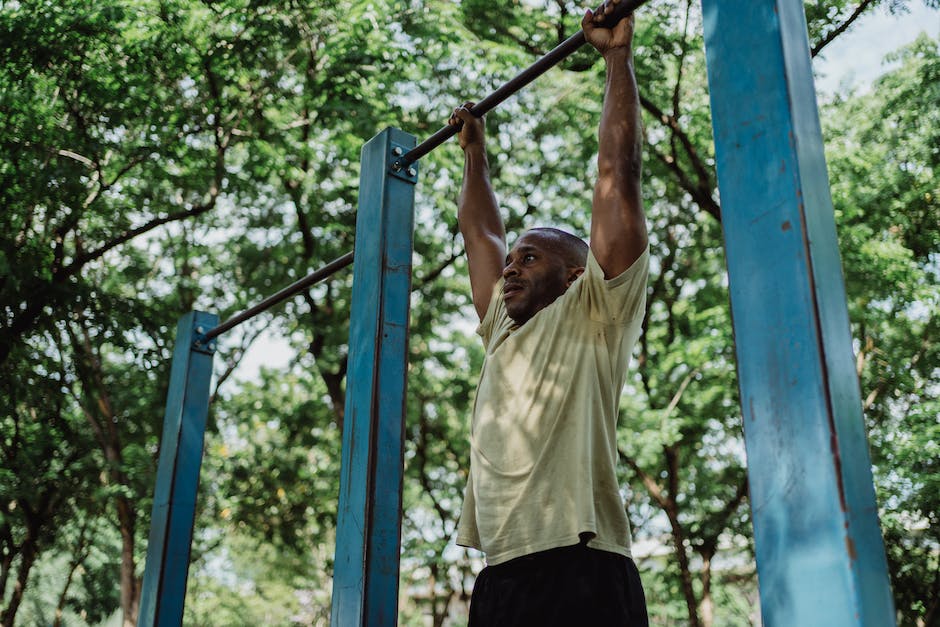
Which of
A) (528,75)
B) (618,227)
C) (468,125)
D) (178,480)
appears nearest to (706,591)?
(178,480)

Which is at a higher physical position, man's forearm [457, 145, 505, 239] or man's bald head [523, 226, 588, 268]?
man's forearm [457, 145, 505, 239]

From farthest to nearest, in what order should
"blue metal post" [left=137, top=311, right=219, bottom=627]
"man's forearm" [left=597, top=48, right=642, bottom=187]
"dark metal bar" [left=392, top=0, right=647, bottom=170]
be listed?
"blue metal post" [left=137, top=311, right=219, bottom=627] < "dark metal bar" [left=392, top=0, right=647, bottom=170] < "man's forearm" [left=597, top=48, right=642, bottom=187]

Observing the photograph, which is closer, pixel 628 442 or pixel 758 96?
pixel 758 96

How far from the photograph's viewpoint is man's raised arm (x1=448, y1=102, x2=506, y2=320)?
2.61 metres

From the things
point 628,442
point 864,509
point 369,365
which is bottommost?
point 864,509

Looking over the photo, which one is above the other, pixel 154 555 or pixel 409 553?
pixel 409 553

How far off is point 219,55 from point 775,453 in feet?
22.9

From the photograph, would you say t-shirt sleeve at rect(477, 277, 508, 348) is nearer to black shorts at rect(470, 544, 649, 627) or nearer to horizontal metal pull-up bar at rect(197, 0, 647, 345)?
horizontal metal pull-up bar at rect(197, 0, 647, 345)

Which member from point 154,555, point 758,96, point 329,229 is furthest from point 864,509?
point 329,229

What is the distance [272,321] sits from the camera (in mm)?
10328

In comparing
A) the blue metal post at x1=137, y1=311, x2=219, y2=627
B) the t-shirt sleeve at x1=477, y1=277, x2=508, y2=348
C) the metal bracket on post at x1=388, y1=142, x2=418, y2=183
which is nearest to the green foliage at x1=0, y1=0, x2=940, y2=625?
the blue metal post at x1=137, y1=311, x2=219, y2=627

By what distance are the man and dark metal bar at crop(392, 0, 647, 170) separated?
29 millimetres

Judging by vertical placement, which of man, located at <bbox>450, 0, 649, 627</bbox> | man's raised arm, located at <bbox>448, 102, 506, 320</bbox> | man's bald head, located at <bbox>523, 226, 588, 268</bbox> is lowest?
man, located at <bbox>450, 0, 649, 627</bbox>

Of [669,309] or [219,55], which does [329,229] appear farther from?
[669,309]
